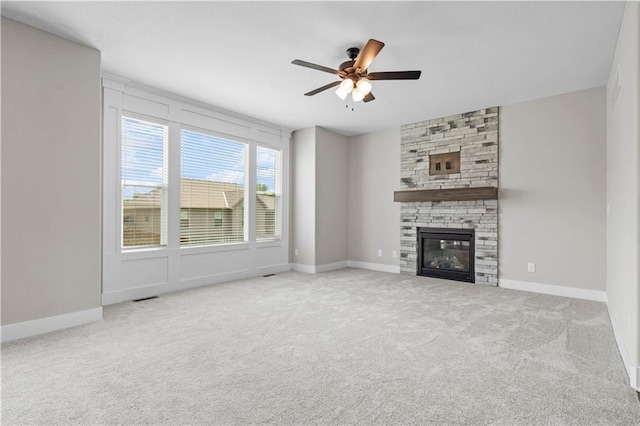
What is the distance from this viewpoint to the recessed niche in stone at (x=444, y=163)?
5590 millimetres

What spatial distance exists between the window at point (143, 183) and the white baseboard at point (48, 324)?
3.75 feet

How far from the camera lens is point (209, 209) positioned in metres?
5.27

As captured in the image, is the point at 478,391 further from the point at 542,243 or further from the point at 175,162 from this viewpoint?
the point at 175,162

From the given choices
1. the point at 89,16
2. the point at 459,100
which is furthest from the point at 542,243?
the point at 89,16

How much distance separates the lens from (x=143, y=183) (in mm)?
4465

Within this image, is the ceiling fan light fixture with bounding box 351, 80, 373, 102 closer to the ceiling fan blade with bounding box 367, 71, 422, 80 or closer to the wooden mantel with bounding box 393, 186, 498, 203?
the ceiling fan blade with bounding box 367, 71, 422, 80

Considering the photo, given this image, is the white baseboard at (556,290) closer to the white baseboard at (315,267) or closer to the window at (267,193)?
the white baseboard at (315,267)

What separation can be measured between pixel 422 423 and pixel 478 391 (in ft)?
1.79

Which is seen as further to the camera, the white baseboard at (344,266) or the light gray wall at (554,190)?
the white baseboard at (344,266)

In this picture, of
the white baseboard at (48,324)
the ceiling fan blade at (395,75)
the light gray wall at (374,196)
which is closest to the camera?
the white baseboard at (48,324)

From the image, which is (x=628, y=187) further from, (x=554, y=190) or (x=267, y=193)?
(x=267, y=193)

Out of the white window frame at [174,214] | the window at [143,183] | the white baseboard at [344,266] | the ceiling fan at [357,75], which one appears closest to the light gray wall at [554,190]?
the white baseboard at [344,266]

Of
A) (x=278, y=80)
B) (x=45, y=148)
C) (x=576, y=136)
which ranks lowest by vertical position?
(x=45, y=148)

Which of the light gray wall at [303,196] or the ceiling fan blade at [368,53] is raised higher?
the ceiling fan blade at [368,53]
